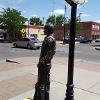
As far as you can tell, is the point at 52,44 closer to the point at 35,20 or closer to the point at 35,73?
the point at 35,73

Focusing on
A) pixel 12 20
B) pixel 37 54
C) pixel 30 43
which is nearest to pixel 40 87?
pixel 37 54

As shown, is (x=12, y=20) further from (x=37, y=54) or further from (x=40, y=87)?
(x=40, y=87)

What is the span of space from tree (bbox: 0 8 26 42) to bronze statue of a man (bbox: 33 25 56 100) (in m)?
47.3

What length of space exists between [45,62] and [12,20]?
47727mm

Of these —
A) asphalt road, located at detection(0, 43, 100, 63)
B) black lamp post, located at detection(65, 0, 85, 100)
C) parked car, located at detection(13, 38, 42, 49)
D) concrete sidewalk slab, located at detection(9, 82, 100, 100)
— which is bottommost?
asphalt road, located at detection(0, 43, 100, 63)

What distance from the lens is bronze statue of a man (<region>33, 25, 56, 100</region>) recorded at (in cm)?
604

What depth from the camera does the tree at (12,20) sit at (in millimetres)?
52891

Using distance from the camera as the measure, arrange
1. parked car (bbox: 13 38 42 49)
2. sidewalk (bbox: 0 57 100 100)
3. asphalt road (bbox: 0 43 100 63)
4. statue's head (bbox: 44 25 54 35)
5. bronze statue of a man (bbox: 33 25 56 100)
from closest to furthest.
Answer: bronze statue of a man (bbox: 33 25 56 100), statue's head (bbox: 44 25 54 35), sidewalk (bbox: 0 57 100 100), asphalt road (bbox: 0 43 100 63), parked car (bbox: 13 38 42 49)

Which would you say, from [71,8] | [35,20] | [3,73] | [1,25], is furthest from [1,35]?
[35,20]

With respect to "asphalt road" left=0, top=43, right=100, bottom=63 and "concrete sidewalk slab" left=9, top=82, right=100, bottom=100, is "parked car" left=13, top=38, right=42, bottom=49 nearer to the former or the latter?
"asphalt road" left=0, top=43, right=100, bottom=63

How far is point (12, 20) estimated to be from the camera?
173 feet

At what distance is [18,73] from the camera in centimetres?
1120

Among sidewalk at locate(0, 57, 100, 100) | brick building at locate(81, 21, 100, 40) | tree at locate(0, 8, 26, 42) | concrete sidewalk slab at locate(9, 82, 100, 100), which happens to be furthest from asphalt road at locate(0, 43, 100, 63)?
brick building at locate(81, 21, 100, 40)

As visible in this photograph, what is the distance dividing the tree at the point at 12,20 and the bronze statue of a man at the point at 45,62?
155 ft
